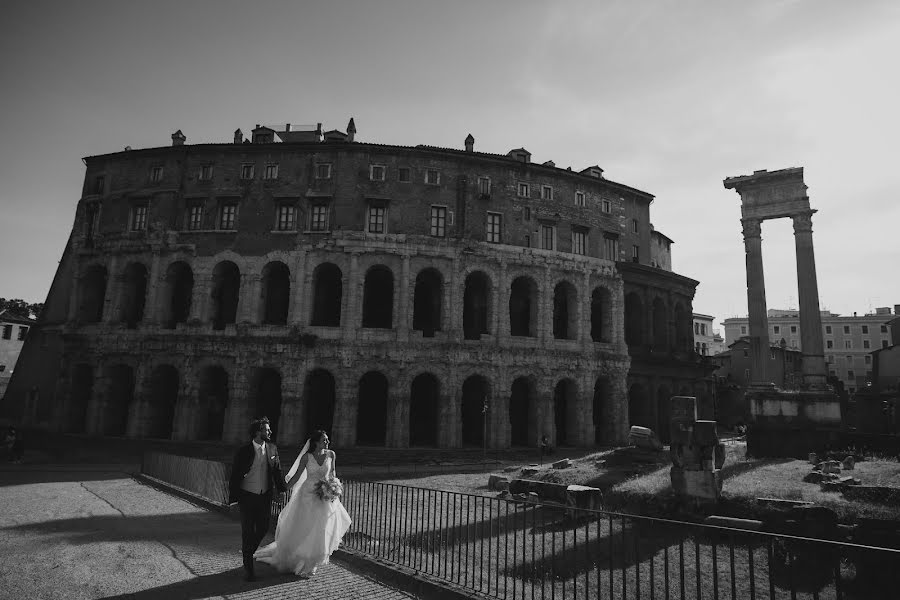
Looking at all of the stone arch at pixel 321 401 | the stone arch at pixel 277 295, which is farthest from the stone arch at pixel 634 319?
the stone arch at pixel 277 295

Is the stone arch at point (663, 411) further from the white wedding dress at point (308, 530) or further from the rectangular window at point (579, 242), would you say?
the white wedding dress at point (308, 530)

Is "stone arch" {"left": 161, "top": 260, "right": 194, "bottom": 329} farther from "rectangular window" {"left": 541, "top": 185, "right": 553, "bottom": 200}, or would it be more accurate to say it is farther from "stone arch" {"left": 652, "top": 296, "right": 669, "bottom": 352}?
"stone arch" {"left": 652, "top": 296, "right": 669, "bottom": 352}

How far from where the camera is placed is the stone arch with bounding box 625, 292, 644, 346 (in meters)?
34.7

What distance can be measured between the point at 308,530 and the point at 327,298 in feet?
80.5

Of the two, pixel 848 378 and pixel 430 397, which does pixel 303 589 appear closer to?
pixel 430 397

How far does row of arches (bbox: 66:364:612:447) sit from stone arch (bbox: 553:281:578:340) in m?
3.11

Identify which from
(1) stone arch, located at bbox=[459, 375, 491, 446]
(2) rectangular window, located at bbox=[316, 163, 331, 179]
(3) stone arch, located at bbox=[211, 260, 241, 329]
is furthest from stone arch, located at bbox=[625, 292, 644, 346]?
(3) stone arch, located at bbox=[211, 260, 241, 329]

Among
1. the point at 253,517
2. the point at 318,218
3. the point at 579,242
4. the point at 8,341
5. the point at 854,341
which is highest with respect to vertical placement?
the point at 318,218

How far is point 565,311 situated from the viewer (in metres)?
33.9

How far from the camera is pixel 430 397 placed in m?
30.8

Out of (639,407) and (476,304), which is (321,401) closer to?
(476,304)

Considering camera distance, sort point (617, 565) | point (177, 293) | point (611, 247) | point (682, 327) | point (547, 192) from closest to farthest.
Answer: point (617, 565) → point (547, 192) → point (177, 293) → point (611, 247) → point (682, 327)

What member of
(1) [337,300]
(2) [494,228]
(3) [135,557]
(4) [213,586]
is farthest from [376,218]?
(4) [213,586]

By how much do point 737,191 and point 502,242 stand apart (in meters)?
12.5
